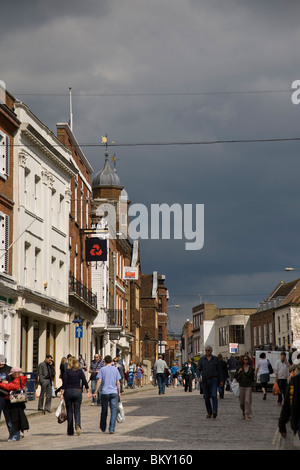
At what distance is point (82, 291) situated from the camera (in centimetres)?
4862

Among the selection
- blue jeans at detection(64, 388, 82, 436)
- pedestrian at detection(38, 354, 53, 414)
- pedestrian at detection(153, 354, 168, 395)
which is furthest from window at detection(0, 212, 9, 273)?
blue jeans at detection(64, 388, 82, 436)

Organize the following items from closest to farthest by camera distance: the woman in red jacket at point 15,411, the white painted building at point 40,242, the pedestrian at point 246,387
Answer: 1. the woman in red jacket at point 15,411
2. the pedestrian at point 246,387
3. the white painted building at point 40,242

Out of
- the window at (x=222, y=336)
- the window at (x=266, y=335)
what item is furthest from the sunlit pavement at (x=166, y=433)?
the window at (x=222, y=336)

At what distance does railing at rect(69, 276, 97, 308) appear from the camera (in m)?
44.6

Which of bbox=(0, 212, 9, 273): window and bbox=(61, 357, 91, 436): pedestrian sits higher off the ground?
bbox=(0, 212, 9, 273): window

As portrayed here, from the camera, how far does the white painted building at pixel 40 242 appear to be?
112ft

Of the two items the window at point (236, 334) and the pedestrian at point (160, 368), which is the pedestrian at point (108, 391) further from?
the window at point (236, 334)

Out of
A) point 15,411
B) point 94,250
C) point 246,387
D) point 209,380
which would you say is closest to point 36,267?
point 94,250

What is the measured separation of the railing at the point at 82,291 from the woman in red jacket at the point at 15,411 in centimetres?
2720

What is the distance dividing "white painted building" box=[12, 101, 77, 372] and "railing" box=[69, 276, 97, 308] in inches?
67.6

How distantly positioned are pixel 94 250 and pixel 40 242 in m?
9.90

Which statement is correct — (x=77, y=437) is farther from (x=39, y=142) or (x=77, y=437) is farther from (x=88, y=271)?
(x=88, y=271)

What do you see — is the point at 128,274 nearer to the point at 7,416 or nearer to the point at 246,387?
the point at 246,387

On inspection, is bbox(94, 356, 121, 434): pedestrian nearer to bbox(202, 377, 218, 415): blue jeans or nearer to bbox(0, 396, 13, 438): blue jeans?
bbox(0, 396, 13, 438): blue jeans
